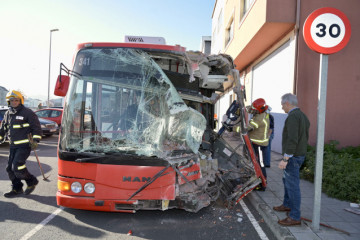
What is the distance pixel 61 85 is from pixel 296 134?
3440 mm

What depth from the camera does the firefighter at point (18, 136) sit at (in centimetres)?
445

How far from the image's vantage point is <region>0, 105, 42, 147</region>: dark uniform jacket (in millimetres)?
4457

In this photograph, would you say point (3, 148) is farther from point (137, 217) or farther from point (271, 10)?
point (271, 10)

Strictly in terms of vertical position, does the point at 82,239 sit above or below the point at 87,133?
below

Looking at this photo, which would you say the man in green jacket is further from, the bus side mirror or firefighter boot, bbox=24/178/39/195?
firefighter boot, bbox=24/178/39/195

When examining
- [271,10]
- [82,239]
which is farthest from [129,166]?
[271,10]

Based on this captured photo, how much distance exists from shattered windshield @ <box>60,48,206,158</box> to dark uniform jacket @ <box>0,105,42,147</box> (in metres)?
1.47

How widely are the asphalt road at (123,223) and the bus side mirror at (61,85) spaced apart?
6.26 ft

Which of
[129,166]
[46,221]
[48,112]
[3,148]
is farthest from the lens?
[48,112]

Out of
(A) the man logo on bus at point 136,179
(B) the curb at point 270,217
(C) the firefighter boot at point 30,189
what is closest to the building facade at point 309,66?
(B) the curb at point 270,217

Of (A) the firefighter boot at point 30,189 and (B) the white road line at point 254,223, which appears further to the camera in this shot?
(A) the firefighter boot at point 30,189

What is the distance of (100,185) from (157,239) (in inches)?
41.3

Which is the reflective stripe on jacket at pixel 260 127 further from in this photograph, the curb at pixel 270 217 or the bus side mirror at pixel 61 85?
the bus side mirror at pixel 61 85

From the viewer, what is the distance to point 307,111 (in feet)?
23.6
